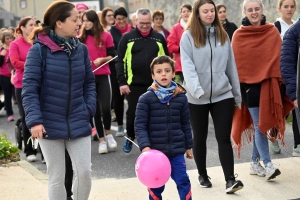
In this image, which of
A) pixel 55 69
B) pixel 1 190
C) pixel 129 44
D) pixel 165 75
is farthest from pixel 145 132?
pixel 129 44

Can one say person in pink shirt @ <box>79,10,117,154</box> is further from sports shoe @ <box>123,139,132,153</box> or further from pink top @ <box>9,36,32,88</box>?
pink top @ <box>9,36,32,88</box>

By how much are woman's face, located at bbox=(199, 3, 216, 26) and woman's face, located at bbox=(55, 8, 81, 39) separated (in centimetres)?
168

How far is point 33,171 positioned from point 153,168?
307cm

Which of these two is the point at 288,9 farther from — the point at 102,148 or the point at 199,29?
the point at 102,148

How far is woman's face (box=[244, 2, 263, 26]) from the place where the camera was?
7.15 m

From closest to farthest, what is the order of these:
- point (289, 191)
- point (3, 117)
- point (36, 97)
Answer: point (36, 97) < point (289, 191) < point (3, 117)

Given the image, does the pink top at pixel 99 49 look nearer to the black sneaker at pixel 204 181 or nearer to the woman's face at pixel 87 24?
the woman's face at pixel 87 24

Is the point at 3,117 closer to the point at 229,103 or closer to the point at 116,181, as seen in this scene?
the point at 116,181

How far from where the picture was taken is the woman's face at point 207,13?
675 cm

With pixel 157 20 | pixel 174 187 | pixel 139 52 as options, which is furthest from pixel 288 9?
pixel 157 20

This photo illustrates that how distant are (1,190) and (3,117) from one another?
7746 millimetres

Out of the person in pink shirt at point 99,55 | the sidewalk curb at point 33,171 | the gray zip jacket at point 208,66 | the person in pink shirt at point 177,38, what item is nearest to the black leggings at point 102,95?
the person in pink shirt at point 99,55

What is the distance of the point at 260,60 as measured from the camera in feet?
23.8

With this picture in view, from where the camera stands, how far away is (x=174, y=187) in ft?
23.2
